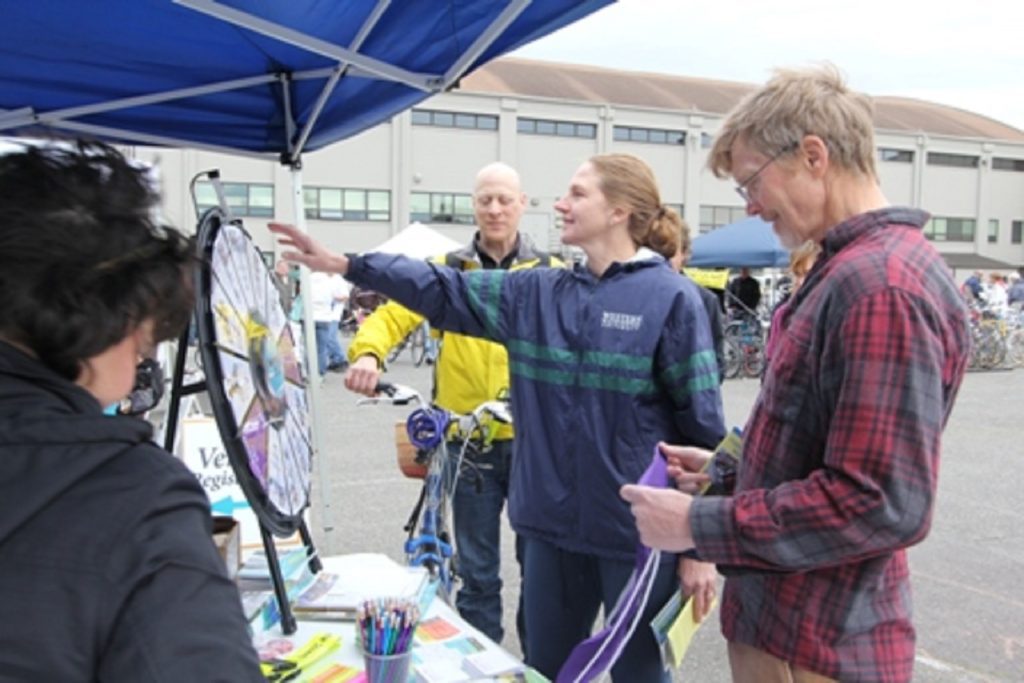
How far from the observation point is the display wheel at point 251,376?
1.54m

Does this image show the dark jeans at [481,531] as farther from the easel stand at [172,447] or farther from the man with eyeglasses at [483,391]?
the easel stand at [172,447]

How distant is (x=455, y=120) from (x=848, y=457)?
35044mm

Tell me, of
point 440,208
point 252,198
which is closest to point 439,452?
point 252,198

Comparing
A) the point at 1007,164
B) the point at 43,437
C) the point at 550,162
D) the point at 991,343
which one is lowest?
the point at 991,343

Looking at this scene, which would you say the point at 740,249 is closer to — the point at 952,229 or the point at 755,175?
the point at 755,175

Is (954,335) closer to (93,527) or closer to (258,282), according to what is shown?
(93,527)

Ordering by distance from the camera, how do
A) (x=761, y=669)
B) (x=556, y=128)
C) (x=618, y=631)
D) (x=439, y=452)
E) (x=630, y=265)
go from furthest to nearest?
1. (x=556, y=128)
2. (x=439, y=452)
3. (x=630, y=265)
4. (x=618, y=631)
5. (x=761, y=669)

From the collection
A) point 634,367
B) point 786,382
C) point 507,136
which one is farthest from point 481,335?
point 507,136

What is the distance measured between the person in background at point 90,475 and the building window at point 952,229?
4909 cm

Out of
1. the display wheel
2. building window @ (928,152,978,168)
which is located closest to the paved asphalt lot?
the display wheel

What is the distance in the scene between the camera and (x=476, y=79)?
37781mm

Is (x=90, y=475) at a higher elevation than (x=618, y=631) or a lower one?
higher

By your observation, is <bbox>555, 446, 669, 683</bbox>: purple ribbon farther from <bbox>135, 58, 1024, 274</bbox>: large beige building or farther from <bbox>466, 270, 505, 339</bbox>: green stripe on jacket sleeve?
<bbox>135, 58, 1024, 274</bbox>: large beige building

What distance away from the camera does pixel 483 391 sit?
3.21m
